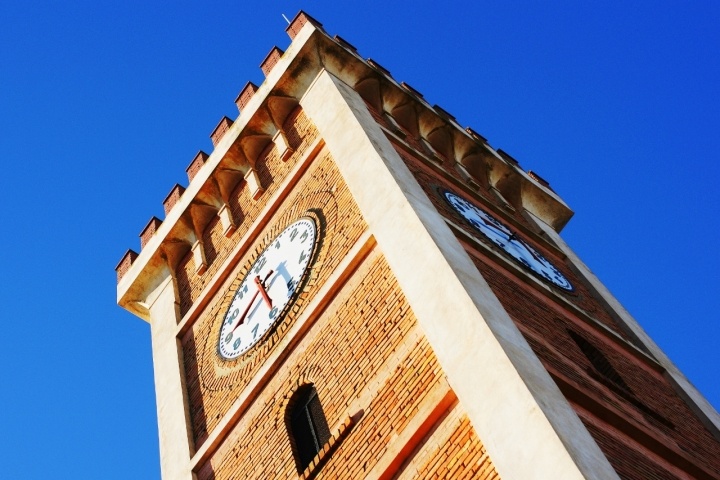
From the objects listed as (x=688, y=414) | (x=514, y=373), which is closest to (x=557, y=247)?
(x=688, y=414)

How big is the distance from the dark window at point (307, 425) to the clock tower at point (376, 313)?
0.03 m

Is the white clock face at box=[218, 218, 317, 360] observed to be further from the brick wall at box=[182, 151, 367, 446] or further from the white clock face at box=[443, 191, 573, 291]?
→ the white clock face at box=[443, 191, 573, 291]

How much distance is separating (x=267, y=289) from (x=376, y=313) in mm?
2383

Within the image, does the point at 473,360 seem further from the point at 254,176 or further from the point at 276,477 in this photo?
the point at 254,176

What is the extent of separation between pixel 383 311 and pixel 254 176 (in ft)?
15.2

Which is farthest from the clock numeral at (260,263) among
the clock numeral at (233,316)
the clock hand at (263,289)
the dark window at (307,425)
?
the dark window at (307,425)

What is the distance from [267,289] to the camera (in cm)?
1299

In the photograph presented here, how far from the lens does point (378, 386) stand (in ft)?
33.4

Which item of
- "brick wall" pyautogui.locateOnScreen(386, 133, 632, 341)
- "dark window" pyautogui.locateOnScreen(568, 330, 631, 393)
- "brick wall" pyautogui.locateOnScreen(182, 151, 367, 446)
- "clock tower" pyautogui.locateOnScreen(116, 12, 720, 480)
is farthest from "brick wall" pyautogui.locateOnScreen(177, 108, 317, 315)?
"dark window" pyautogui.locateOnScreen(568, 330, 631, 393)

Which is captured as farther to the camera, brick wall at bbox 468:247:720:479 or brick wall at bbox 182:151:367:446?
brick wall at bbox 182:151:367:446

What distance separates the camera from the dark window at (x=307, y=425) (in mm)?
10758

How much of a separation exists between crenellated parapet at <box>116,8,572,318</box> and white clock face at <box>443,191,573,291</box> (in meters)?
1.15

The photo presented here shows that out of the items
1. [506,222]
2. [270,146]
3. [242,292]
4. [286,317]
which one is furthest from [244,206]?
[506,222]

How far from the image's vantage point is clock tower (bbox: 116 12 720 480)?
9.23 meters
